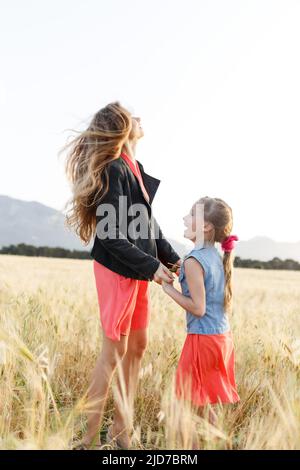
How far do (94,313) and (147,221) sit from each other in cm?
159

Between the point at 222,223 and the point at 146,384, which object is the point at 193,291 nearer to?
the point at 222,223

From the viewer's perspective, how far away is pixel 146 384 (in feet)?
9.50

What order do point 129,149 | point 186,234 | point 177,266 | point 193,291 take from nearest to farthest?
point 193,291 < point 186,234 < point 129,149 < point 177,266

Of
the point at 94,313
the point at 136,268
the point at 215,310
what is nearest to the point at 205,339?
the point at 215,310

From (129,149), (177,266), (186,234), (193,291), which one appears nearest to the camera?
(193,291)

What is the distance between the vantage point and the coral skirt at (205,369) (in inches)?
98.0

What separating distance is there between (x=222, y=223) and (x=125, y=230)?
424 millimetres

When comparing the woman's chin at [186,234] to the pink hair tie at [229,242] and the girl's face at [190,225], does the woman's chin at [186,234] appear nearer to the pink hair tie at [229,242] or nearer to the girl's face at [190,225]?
the girl's face at [190,225]

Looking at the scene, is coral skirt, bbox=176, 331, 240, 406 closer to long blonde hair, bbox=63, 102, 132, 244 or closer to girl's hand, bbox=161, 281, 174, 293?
girl's hand, bbox=161, 281, 174, 293

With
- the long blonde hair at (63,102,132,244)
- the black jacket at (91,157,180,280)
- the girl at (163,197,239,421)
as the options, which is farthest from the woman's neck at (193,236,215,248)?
the long blonde hair at (63,102,132,244)

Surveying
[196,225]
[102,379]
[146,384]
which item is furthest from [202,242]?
[146,384]

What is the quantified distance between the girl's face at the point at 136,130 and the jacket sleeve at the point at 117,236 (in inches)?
10.3
